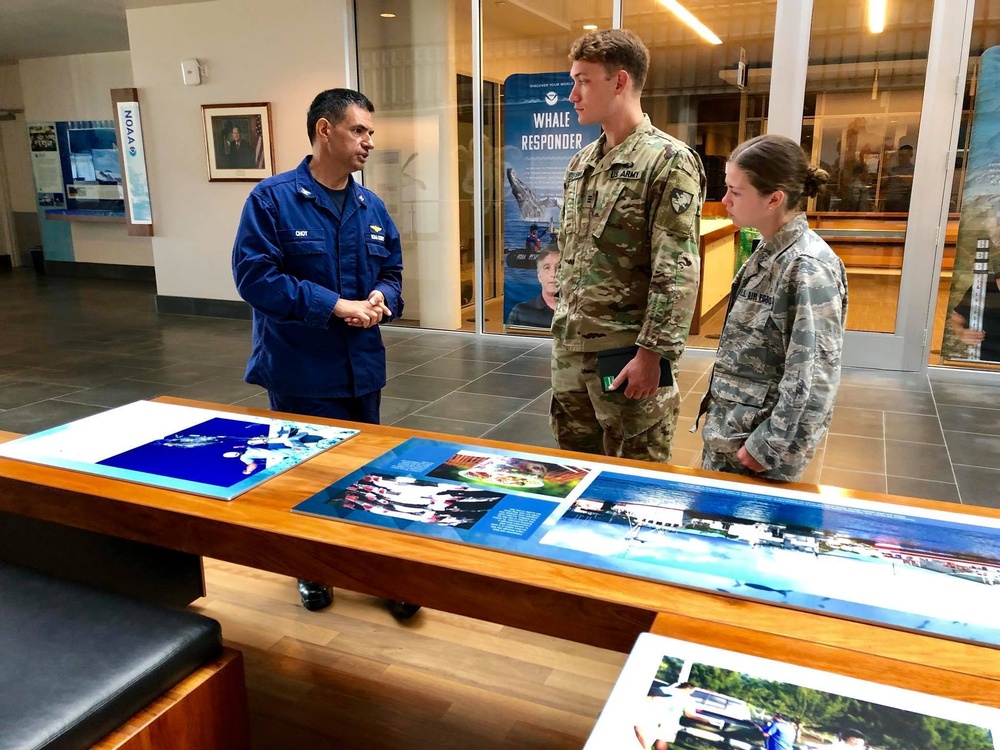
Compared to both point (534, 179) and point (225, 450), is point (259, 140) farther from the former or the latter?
point (225, 450)

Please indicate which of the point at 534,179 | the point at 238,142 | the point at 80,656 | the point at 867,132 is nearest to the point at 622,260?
the point at 80,656

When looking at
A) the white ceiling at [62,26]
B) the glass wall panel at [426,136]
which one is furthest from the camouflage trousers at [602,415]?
the white ceiling at [62,26]

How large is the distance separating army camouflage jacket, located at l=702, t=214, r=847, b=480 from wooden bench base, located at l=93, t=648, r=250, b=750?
3.72ft

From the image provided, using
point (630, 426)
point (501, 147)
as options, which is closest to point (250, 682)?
point (630, 426)

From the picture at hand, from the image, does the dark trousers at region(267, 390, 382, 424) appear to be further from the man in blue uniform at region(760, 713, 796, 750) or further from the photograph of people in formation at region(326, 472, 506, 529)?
the man in blue uniform at region(760, 713, 796, 750)

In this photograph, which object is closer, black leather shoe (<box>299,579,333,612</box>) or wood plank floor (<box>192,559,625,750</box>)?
wood plank floor (<box>192,559,625,750</box>)

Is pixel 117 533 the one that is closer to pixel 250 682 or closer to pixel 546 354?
pixel 250 682

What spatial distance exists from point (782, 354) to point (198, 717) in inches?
53.2

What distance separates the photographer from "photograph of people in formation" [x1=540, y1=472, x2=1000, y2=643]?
1091 millimetres

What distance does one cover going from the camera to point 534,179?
20.8 ft

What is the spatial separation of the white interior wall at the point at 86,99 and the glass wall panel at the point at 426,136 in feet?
18.8

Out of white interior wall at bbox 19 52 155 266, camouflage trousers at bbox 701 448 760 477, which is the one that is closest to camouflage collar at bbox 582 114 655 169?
camouflage trousers at bbox 701 448 760 477

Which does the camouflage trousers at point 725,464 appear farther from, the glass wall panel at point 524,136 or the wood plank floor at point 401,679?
the glass wall panel at point 524,136

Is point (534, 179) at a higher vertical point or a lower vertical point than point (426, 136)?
lower
